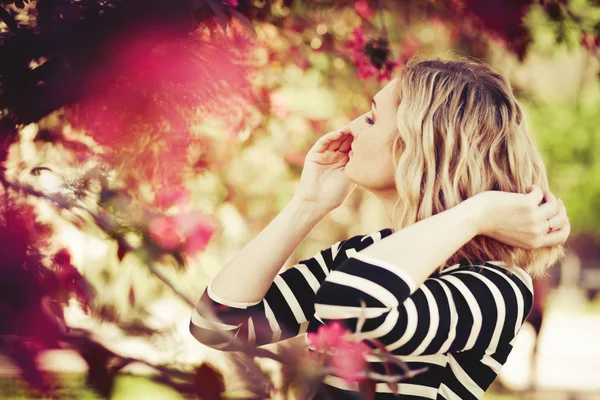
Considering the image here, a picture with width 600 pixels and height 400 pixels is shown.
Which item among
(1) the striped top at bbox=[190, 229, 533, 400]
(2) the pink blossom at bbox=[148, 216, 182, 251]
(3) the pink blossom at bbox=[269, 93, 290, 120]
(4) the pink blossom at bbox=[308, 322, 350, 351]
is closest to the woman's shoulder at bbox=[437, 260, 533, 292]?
(1) the striped top at bbox=[190, 229, 533, 400]

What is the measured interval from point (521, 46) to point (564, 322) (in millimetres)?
16825

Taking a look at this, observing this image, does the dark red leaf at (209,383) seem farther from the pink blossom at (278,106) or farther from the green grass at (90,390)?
the pink blossom at (278,106)

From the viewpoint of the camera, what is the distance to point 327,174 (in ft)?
6.86

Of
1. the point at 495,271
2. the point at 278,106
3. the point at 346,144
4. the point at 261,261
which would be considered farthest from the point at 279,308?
the point at 278,106

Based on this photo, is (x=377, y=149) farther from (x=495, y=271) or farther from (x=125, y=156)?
(x=125, y=156)

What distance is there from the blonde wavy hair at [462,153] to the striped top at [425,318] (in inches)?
4.4

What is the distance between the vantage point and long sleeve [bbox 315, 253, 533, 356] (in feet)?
4.51

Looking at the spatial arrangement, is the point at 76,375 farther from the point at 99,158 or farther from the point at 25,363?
the point at 99,158

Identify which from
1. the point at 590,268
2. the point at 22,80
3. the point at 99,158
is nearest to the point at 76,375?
the point at 22,80

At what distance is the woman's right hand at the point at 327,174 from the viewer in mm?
2045

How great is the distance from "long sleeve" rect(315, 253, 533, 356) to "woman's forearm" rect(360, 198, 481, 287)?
0.08ft

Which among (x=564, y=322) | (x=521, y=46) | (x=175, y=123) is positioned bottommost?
(x=564, y=322)

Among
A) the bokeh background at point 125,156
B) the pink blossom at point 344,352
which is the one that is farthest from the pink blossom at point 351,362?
the bokeh background at point 125,156

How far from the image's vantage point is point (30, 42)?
1446 millimetres
